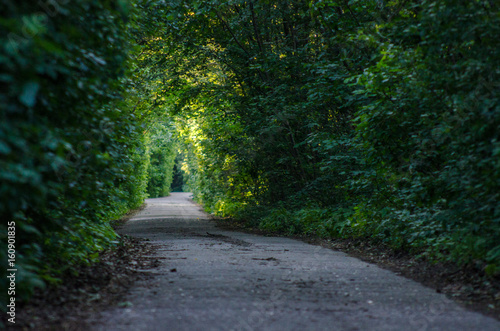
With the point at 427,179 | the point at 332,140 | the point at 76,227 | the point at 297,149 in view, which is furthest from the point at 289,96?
the point at 76,227

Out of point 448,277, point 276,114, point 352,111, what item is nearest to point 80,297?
point 448,277

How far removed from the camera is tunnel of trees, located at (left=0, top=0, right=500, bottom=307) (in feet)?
12.5

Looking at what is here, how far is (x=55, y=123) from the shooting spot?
4.52 m

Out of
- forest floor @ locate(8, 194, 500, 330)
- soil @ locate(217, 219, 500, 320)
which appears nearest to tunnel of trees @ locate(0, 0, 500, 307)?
soil @ locate(217, 219, 500, 320)

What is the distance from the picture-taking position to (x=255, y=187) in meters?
20.2

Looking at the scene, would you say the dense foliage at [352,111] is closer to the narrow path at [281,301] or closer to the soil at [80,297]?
the narrow path at [281,301]

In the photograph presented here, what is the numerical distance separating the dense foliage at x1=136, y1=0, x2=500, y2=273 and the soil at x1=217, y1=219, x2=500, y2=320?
196 millimetres

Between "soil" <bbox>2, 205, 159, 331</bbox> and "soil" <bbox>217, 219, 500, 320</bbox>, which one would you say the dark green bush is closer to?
"soil" <bbox>2, 205, 159, 331</bbox>

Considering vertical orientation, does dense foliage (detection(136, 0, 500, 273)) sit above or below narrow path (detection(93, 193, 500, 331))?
above

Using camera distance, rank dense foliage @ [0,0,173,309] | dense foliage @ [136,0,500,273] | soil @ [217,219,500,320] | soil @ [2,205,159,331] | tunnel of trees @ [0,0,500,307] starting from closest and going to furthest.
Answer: dense foliage @ [0,0,173,309] → tunnel of trees @ [0,0,500,307] → soil @ [2,205,159,331] → soil @ [217,219,500,320] → dense foliage @ [136,0,500,273]

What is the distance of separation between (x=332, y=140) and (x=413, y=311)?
8210 mm

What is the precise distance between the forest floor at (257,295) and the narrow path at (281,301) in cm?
1

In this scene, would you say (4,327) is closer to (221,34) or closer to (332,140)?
(332,140)

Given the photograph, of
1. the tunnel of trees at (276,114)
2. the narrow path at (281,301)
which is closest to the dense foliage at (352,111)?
the tunnel of trees at (276,114)
